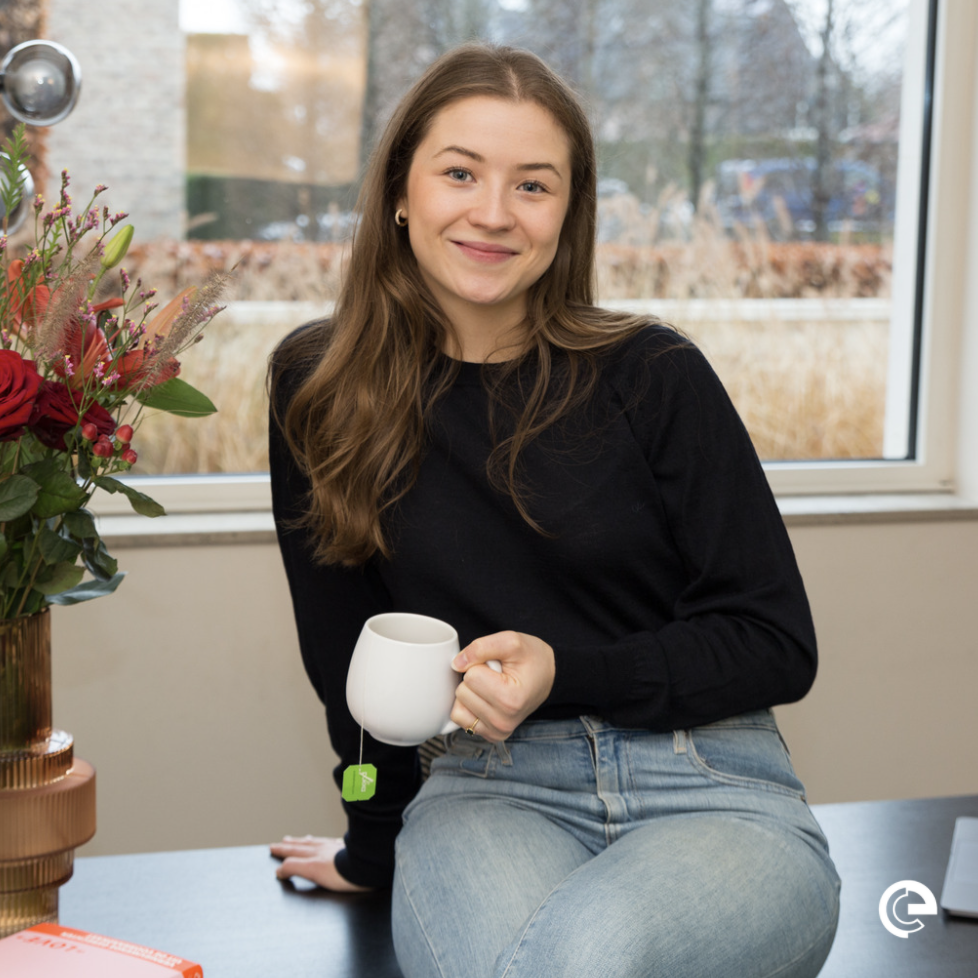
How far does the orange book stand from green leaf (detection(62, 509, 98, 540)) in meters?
0.33

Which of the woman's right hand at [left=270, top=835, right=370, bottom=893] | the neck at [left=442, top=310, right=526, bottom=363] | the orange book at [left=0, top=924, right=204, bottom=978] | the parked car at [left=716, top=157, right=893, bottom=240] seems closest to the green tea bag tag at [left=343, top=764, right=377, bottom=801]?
the orange book at [left=0, top=924, right=204, bottom=978]

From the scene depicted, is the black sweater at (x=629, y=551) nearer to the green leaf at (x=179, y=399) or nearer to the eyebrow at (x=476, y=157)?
the eyebrow at (x=476, y=157)

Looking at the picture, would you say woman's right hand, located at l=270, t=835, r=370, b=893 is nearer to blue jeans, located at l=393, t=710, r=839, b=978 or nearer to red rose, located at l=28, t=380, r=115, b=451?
blue jeans, located at l=393, t=710, r=839, b=978

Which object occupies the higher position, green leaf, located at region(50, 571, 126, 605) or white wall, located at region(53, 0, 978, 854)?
green leaf, located at region(50, 571, 126, 605)

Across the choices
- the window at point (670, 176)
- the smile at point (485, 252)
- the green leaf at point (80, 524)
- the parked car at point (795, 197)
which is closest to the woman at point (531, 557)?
the smile at point (485, 252)

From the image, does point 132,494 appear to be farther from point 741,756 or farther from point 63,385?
point 741,756

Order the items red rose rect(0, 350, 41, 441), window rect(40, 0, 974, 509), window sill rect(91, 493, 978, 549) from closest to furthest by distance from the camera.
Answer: red rose rect(0, 350, 41, 441) < window sill rect(91, 493, 978, 549) < window rect(40, 0, 974, 509)

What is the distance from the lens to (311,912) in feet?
3.93

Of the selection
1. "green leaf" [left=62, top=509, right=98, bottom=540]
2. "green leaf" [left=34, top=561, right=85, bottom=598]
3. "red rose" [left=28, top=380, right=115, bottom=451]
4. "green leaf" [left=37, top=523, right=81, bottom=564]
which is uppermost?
"red rose" [left=28, top=380, right=115, bottom=451]

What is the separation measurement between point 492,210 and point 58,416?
1.82ft

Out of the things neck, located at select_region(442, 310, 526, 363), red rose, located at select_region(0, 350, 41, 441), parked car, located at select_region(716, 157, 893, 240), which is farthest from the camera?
parked car, located at select_region(716, 157, 893, 240)

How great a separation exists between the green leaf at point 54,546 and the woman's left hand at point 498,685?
13.7 inches

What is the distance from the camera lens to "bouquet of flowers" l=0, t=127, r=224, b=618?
2.94 ft

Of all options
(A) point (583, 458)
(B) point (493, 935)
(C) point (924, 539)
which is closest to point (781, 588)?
(A) point (583, 458)
